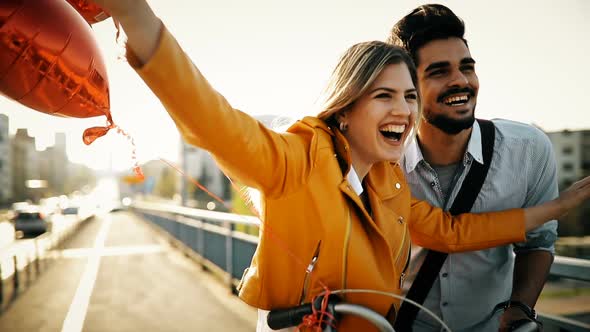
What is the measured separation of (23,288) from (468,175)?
9.66 meters

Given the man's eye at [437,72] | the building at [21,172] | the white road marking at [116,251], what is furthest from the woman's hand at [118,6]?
the building at [21,172]

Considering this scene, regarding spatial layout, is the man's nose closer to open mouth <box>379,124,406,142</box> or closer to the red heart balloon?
open mouth <box>379,124,406,142</box>

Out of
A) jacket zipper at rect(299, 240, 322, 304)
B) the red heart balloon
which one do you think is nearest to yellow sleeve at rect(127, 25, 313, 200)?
jacket zipper at rect(299, 240, 322, 304)

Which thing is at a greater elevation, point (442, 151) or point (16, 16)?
point (16, 16)

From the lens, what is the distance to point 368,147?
1909 millimetres

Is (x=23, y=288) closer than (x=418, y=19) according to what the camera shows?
No

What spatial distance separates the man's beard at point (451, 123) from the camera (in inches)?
97.3

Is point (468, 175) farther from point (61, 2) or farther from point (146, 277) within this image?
point (146, 277)

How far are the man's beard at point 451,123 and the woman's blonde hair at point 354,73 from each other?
0.62 meters

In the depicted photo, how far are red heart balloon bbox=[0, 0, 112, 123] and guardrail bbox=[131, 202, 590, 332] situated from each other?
4.16ft

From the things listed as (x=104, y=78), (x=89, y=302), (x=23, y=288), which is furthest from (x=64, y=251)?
(x=104, y=78)

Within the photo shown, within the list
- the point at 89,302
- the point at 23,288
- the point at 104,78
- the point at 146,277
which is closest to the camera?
the point at 104,78

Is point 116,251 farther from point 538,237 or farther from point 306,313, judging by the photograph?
point 306,313

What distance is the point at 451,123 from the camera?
2.48m
